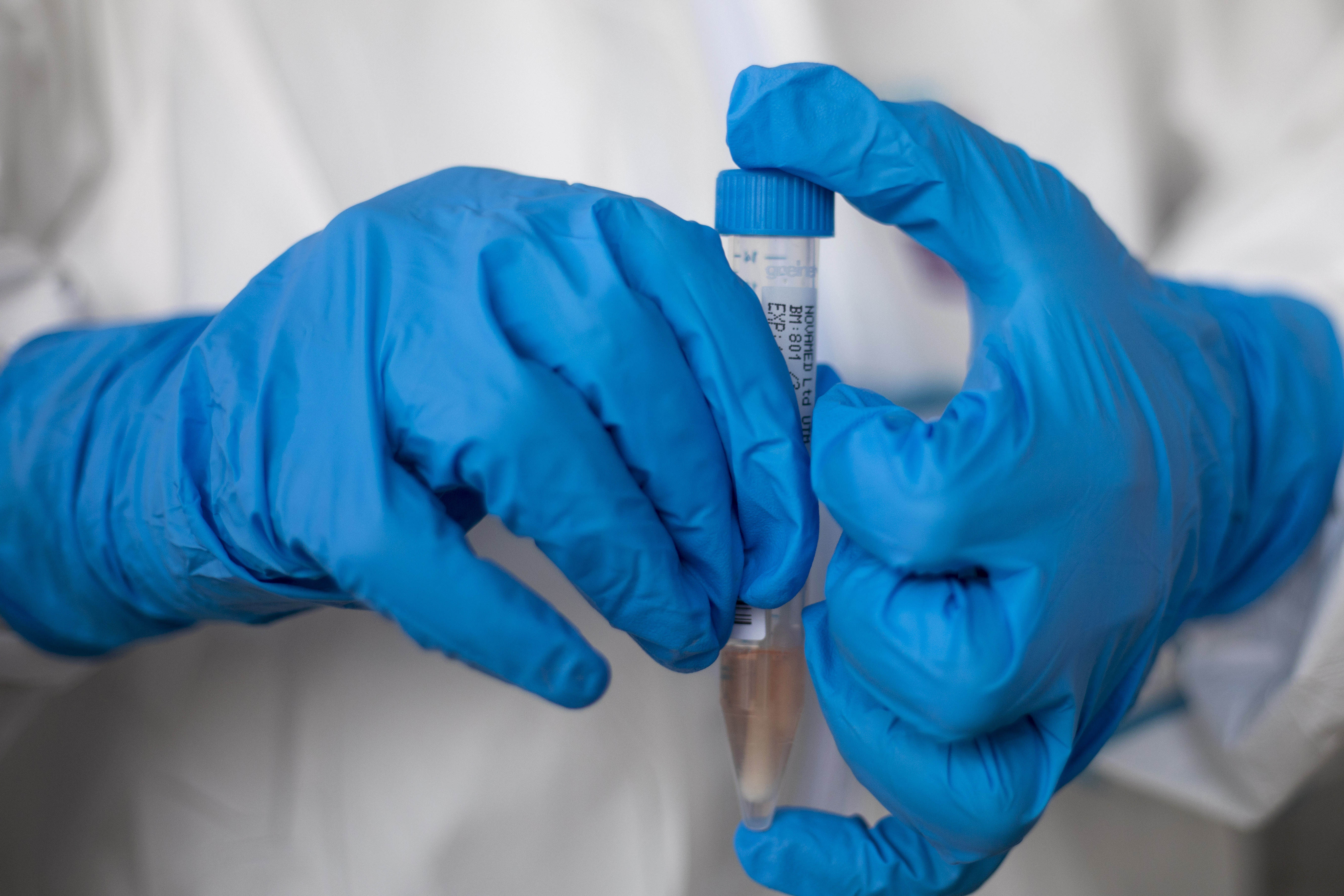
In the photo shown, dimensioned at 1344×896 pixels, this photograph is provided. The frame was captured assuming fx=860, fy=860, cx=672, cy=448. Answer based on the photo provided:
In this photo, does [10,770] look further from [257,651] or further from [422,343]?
[422,343]

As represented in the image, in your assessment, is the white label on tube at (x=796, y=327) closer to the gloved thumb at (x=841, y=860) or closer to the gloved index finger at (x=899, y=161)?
the gloved index finger at (x=899, y=161)

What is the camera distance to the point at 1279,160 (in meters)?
1.04

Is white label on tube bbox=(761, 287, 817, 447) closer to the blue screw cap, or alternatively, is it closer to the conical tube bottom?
the blue screw cap

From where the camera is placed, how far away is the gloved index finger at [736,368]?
0.56 meters

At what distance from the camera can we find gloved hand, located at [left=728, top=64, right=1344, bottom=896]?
0.54 meters

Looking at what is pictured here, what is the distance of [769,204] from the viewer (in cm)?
57

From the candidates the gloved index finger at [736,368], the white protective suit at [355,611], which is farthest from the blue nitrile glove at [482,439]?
the white protective suit at [355,611]

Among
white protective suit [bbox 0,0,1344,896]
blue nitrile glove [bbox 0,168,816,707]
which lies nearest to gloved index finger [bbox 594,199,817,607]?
blue nitrile glove [bbox 0,168,816,707]

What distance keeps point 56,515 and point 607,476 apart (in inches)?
17.9

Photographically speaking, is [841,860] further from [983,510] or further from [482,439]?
[482,439]

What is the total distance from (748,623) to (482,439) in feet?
0.79

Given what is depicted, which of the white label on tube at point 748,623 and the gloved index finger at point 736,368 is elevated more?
the gloved index finger at point 736,368

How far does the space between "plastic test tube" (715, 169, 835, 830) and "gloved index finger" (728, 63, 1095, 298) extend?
2 centimetres

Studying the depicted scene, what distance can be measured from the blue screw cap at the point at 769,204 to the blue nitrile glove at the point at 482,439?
0.09 feet
